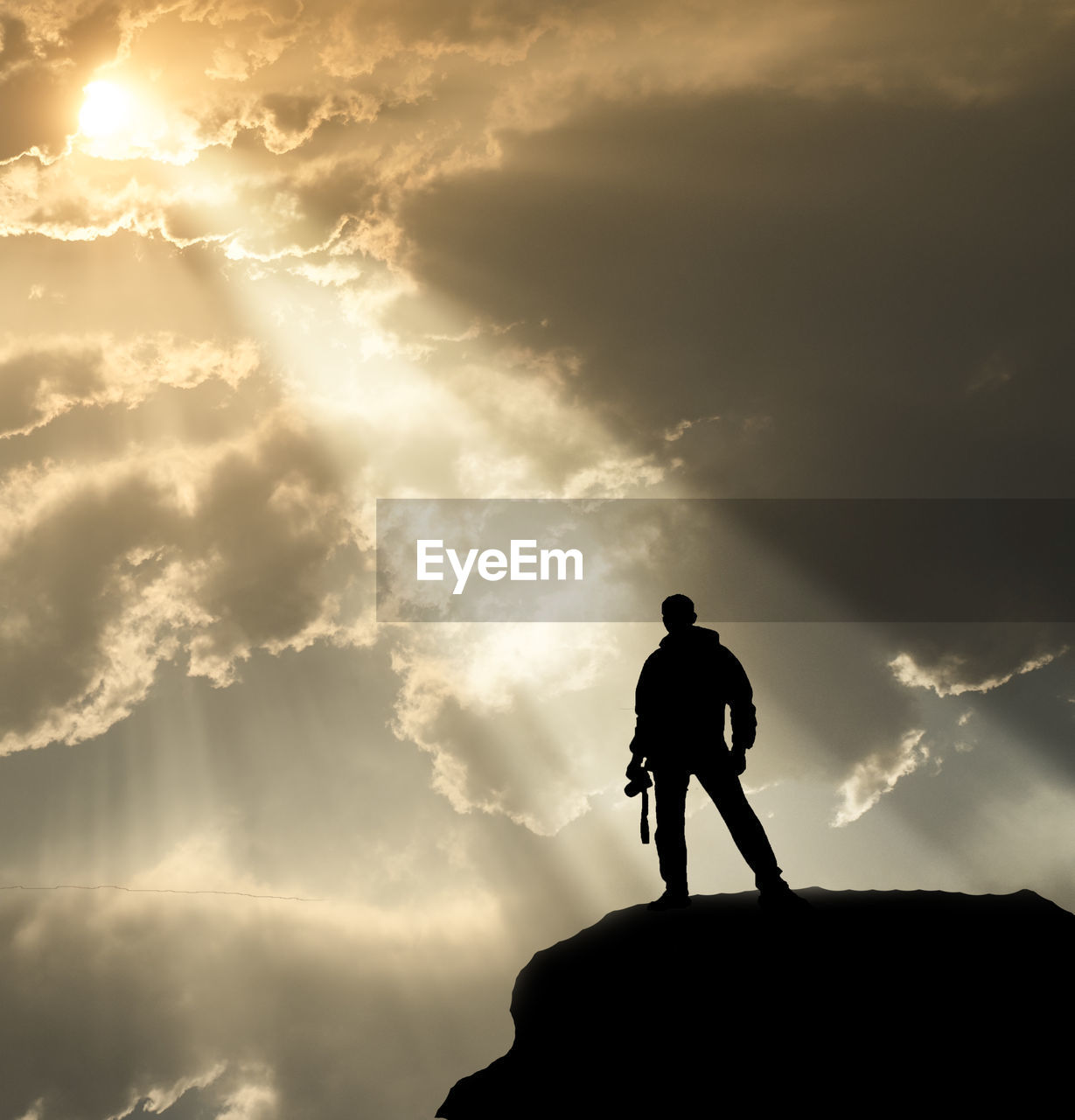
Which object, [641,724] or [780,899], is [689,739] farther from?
[780,899]

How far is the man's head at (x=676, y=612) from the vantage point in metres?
10.4

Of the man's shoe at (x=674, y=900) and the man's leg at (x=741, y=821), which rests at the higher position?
the man's leg at (x=741, y=821)

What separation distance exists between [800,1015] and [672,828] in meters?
2.71

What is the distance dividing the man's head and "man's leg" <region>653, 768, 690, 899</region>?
1.80 meters

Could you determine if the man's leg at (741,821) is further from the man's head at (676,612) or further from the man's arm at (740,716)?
the man's head at (676,612)

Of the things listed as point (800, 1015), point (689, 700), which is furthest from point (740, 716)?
point (800, 1015)

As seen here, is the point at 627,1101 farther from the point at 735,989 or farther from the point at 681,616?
the point at 681,616

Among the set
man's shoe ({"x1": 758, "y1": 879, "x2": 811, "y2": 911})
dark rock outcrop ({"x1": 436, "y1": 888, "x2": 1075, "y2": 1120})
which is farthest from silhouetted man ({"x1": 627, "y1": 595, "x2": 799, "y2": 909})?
dark rock outcrop ({"x1": 436, "y1": 888, "x2": 1075, "y2": 1120})

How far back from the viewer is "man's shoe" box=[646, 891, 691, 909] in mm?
10359

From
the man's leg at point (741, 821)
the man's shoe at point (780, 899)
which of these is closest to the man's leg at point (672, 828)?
the man's leg at point (741, 821)

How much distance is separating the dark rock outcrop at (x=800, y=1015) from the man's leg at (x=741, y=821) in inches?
20.0

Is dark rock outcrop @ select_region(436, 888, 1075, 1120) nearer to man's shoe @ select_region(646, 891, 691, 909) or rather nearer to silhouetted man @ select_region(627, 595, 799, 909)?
man's shoe @ select_region(646, 891, 691, 909)

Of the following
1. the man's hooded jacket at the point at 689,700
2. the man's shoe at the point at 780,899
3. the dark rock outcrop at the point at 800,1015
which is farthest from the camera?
the man's hooded jacket at the point at 689,700

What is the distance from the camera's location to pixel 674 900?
10375mm
